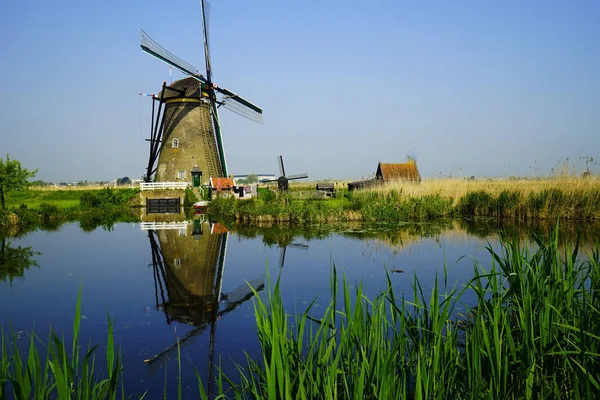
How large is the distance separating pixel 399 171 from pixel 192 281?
1105 inches

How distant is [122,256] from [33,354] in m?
10.0

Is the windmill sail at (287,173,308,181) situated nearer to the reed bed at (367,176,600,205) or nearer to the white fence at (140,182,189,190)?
the white fence at (140,182,189,190)

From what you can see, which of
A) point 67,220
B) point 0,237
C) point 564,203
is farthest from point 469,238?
point 67,220

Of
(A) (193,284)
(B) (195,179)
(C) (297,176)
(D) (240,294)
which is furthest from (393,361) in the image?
(C) (297,176)

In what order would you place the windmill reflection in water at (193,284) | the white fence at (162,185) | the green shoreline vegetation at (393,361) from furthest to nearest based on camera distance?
1. the white fence at (162,185)
2. the windmill reflection in water at (193,284)
3. the green shoreline vegetation at (393,361)

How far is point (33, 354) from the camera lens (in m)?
2.31

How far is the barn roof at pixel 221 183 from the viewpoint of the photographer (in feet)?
102

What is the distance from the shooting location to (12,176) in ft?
61.0

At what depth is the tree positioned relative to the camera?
1831cm

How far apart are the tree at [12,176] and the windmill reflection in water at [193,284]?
834 cm

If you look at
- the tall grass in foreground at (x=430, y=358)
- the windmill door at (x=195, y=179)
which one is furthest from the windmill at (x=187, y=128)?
the tall grass in foreground at (x=430, y=358)

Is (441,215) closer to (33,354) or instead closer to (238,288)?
(238,288)

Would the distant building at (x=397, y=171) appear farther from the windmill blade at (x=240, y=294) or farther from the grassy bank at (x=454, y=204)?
the windmill blade at (x=240, y=294)

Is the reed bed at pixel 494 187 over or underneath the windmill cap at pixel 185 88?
underneath
